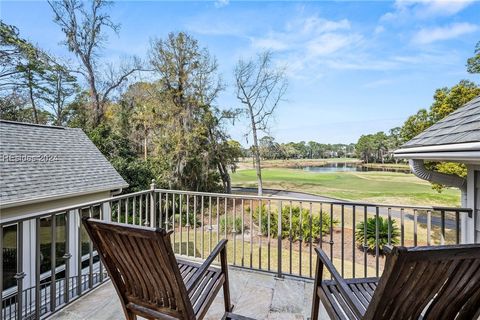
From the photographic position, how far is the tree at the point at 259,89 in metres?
14.4

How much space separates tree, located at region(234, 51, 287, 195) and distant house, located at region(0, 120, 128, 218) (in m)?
8.76

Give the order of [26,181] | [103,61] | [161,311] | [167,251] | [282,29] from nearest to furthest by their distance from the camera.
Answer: [167,251], [161,311], [26,181], [282,29], [103,61]

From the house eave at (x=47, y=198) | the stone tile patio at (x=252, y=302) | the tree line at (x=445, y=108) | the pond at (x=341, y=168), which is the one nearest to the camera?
the stone tile patio at (x=252, y=302)

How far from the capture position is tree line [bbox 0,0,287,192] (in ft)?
39.8

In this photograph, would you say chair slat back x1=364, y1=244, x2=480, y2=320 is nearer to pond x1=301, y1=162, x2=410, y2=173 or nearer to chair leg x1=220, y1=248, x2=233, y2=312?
chair leg x1=220, y1=248, x2=233, y2=312

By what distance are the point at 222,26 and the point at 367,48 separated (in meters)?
5.02

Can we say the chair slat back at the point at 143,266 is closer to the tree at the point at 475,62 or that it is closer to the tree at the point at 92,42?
the tree at the point at 475,62

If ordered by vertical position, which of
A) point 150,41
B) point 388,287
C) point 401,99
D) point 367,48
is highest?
point 150,41

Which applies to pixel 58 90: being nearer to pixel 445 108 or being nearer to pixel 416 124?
pixel 416 124

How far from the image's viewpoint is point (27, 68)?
12547 millimetres

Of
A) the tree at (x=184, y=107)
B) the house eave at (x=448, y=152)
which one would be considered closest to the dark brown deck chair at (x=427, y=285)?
the house eave at (x=448, y=152)

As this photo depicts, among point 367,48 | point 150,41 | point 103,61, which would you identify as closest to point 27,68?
point 103,61

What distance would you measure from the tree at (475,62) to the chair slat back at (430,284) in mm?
12938

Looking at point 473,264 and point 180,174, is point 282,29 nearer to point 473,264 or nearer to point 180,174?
point 180,174
